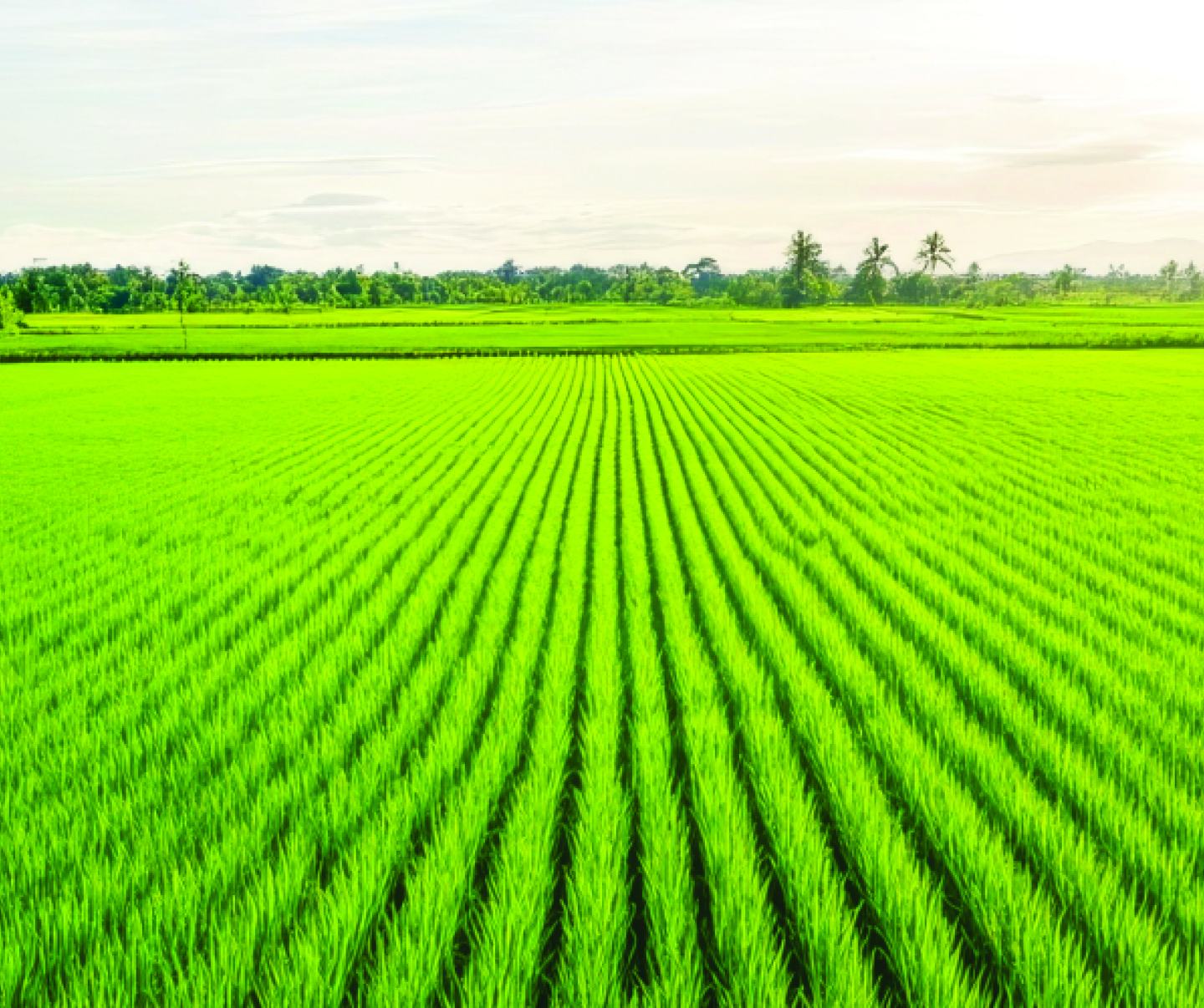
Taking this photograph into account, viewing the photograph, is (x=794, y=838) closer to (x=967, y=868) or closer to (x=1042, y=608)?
(x=967, y=868)

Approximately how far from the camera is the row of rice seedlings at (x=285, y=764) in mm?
2803

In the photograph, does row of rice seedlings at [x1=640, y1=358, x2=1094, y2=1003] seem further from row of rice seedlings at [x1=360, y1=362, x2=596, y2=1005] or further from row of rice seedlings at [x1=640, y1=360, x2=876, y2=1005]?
row of rice seedlings at [x1=360, y1=362, x2=596, y2=1005]

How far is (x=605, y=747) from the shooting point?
3912mm

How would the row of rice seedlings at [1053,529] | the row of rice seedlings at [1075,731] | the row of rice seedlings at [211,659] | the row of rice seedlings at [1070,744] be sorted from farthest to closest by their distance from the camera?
the row of rice seedlings at [1053,529] → the row of rice seedlings at [211,659] → the row of rice seedlings at [1075,731] → the row of rice seedlings at [1070,744]

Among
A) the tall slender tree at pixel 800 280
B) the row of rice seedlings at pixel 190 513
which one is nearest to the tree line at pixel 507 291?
the tall slender tree at pixel 800 280

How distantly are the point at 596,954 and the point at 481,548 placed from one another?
19.0ft

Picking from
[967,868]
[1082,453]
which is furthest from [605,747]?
[1082,453]

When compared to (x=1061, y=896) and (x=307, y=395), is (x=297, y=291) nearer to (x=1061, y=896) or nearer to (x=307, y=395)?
(x=307, y=395)

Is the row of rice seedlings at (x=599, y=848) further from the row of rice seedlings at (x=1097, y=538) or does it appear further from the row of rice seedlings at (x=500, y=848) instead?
the row of rice seedlings at (x=1097, y=538)

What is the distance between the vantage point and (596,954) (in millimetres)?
2449

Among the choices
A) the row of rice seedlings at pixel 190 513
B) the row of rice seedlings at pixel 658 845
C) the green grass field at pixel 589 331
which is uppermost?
the green grass field at pixel 589 331

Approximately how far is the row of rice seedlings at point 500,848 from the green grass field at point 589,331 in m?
42.2

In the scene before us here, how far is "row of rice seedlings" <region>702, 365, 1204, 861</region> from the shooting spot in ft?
10.4

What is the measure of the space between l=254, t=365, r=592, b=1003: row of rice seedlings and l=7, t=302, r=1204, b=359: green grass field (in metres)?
41.5
